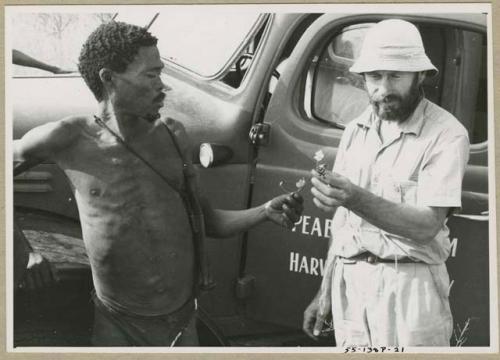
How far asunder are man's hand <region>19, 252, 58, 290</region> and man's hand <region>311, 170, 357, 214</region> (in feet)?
4.56

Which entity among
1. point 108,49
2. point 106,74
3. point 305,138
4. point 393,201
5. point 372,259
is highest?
point 108,49

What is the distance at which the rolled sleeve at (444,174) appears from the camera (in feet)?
10.7

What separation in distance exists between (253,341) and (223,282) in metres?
0.34

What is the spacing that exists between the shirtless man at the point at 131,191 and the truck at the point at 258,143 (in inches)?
2.3

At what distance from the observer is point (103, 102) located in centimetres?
369

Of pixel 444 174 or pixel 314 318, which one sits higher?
pixel 444 174

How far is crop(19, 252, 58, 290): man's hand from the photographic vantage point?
375 cm

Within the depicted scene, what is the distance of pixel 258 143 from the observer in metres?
3.67

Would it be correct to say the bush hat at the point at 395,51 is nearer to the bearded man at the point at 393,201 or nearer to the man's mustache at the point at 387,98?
the bearded man at the point at 393,201

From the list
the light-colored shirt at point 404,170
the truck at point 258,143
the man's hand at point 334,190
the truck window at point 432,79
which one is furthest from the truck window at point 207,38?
the man's hand at point 334,190

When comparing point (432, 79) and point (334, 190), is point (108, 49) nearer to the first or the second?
point (334, 190)

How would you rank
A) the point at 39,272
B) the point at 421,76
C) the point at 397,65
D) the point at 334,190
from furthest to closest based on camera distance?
the point at 39,272, the point at 421,76, the point at 397,65, the point at 334,190

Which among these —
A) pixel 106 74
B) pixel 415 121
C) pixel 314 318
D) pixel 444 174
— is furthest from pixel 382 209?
pixel 106 74

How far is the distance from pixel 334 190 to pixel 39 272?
5.09 ft
